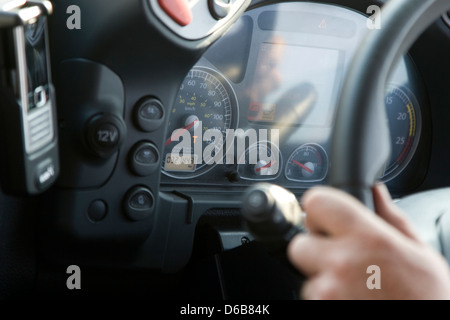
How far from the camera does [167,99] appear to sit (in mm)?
1222

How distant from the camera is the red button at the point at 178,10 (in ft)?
3.59

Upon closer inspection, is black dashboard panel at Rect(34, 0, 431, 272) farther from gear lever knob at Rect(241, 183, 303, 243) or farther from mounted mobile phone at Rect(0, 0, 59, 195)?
gear lever knob at Rect(241, 183, 303, 243)

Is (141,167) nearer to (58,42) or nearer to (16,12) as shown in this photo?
(58,42)

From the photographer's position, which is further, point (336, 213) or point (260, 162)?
point (260, 162)

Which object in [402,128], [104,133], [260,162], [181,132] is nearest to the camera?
[104,133]

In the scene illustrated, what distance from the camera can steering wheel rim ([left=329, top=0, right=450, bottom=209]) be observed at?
53 cm

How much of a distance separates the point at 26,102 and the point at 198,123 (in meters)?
0.71

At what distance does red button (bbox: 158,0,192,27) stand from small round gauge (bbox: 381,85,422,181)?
3.09 feet

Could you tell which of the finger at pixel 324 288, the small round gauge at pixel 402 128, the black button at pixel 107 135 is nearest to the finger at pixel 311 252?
the finger at pixel 324 288

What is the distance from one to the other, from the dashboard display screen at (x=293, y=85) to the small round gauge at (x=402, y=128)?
23 cm

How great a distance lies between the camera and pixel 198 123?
156 centimetres

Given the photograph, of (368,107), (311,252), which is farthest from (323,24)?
(311,252)

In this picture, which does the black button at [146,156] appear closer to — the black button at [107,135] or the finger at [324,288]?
the black button at [107,135]

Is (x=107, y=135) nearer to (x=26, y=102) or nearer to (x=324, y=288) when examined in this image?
(x=26, y=102)
